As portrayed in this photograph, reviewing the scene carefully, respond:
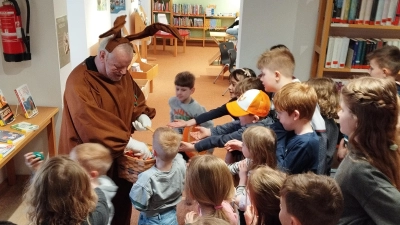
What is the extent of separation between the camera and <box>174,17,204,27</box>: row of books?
1133 centimetres

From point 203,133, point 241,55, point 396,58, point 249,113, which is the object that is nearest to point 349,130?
point 249,113

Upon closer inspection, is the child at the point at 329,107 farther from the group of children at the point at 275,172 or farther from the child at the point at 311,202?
the child at the point at 311,202

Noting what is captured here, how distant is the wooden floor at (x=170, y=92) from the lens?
320 centimetres

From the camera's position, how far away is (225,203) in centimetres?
173

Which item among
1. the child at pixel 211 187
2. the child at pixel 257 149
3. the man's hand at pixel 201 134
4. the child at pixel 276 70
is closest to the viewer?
the child at pixel 211 187

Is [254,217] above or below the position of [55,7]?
below

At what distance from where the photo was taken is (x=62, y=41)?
131 inches

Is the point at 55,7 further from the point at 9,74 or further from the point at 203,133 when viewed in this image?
the point at 203,133

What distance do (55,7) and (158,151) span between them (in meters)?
1.76

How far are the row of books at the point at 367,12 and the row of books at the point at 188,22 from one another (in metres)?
7.92

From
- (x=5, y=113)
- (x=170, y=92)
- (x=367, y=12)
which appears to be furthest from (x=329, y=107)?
(x=170, y=92)

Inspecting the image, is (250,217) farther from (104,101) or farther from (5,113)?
(5,113)

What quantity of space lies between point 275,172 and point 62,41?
2.43 m

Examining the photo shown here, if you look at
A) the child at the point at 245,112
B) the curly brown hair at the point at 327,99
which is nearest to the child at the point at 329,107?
the curly brown hair at the point at 327,99
